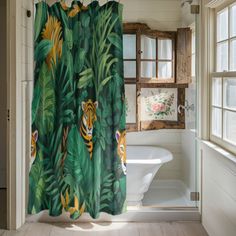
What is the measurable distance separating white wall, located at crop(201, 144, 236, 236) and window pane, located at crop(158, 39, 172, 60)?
3.98 feet

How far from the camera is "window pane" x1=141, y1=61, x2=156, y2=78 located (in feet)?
14.3

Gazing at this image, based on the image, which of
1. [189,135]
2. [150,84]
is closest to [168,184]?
[189,135]

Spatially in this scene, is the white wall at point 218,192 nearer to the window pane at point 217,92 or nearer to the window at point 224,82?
the window at point 224,82

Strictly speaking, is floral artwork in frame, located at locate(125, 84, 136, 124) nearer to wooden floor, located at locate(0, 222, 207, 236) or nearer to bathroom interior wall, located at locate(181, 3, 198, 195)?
bathroom interior wall, located at locate(181, 3, 198, 195)

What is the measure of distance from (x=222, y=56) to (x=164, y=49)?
1121 millimetres

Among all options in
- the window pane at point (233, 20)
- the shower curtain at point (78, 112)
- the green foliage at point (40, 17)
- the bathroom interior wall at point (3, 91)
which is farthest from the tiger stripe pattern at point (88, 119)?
the bathroom interior wall at point (3, 91)

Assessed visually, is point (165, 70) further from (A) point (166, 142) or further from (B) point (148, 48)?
(A) point (166, 142)

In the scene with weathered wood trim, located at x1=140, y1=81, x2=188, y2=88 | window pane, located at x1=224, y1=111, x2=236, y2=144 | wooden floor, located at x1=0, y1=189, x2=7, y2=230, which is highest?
weathered wood trim, located at x1=140, y1=81, x2=188, y2=88

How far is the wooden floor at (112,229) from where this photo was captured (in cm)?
350

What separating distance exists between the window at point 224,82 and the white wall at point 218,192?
0.46 ft

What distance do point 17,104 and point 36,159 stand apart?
0.52 m

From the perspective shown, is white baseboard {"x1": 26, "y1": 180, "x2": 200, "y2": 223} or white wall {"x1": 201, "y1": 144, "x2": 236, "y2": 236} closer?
white wall {"x1": 201, "y1": 144, "x2": 236, "y2": 236}

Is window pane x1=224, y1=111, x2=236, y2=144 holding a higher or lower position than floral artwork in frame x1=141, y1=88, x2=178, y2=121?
lower

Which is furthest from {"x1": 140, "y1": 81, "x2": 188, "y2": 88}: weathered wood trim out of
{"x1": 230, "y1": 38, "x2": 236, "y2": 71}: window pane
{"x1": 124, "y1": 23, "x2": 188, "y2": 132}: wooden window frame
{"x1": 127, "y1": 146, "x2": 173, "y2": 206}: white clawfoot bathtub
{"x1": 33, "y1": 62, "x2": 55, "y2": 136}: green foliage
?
{"x1": 230, "y1": 38, "x2": 236, "y2": 71}: window pane
